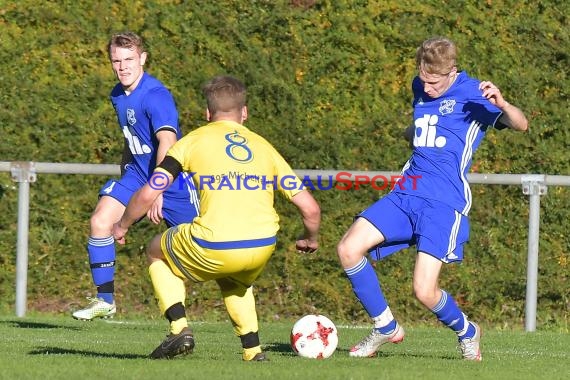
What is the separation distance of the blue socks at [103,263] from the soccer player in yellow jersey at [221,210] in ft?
7.22

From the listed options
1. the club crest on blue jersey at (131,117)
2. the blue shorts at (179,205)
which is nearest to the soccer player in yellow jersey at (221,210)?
the blue shorts at (179,205)

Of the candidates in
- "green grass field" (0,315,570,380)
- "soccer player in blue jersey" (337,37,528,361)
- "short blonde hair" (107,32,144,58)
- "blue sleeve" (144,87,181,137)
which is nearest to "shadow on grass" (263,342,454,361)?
"green grass field" (0,315,570,380)

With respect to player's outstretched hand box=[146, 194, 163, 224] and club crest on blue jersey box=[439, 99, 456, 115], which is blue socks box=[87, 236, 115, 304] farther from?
club crest on blue jersey box=[439, 99, 456, 115]

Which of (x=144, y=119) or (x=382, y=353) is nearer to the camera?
(x=382, y=353)

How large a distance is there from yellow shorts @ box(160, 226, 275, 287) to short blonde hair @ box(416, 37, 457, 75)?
164 centimetres

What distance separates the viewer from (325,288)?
11312mm

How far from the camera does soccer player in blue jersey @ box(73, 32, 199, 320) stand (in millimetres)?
8523

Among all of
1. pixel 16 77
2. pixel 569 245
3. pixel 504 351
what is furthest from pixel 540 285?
pixel 16 77

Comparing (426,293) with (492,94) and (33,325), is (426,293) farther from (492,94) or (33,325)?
(33,325)

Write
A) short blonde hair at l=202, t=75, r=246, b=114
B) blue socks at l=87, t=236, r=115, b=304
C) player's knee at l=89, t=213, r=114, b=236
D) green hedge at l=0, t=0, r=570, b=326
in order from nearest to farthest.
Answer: short blonde hair at l=202, t=75, r=246, b=114 < player's knee at l=89, t=213, r=114, b=236 < blue socks at l=87, t=236, r=115, b=304 < green hedge at l=0, t=0, r=570, b=326

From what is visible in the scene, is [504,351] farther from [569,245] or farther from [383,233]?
[569,245]

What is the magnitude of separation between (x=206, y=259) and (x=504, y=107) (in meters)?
2.05

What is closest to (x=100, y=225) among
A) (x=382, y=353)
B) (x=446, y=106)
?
(x=382, y=353)

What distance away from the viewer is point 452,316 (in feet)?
25.0
